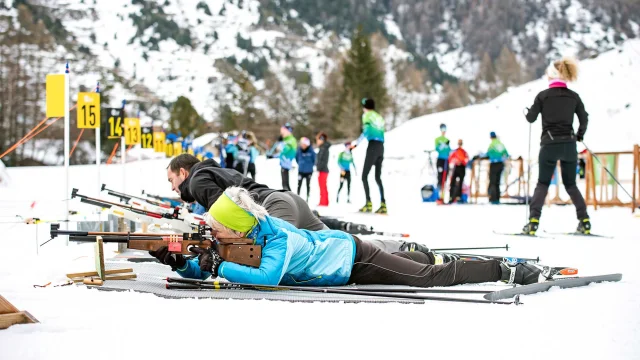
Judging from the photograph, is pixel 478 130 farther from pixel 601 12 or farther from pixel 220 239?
pixel 601 12

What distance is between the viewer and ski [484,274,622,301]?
4426 mm

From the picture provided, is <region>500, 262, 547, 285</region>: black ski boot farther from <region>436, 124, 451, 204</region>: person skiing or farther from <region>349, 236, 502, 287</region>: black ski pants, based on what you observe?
<region>436, 124, 451, 204</region>: person skiing

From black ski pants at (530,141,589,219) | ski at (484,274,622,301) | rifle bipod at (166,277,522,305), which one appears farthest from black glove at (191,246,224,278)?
black ski pants at (530,141,589,219)

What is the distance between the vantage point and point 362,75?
215 feet

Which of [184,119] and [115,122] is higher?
[184,119]

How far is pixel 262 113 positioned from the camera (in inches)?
3098

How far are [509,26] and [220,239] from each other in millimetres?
176322

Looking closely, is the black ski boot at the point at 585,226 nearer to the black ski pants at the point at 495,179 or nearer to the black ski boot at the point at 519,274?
the black ski boot at the point at 519,274

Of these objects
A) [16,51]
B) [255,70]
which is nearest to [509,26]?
[255,70]

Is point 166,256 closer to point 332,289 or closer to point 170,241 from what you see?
point 170,241

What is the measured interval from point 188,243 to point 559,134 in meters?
5.59

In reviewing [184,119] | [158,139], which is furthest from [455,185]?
[184,119]

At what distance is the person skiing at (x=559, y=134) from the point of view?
8.71 meters

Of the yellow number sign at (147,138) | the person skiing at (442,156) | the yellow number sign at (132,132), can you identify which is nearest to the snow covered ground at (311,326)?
the yellow number sign at (132,132)
